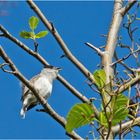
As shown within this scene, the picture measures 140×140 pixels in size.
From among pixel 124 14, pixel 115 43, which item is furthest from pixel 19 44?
pixel 124 14

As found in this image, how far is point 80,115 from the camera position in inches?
60.8

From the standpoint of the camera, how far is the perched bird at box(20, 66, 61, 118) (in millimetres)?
5559

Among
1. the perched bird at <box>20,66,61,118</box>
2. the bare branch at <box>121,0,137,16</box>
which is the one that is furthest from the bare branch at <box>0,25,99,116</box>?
the perched bird at <box>20,66,61,118</box>

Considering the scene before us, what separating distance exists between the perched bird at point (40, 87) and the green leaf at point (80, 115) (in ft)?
12.2

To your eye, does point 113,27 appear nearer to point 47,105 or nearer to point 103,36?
point 103,36

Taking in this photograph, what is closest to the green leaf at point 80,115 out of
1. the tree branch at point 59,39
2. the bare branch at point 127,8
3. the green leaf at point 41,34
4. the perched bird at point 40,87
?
the green leaf at point 41,34

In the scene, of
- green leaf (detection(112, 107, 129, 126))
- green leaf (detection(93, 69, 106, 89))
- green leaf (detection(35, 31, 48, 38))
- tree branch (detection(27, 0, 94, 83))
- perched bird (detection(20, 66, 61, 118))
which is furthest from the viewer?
perched bird (detection(20, 66, 61, 118))

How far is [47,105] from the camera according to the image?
242cm

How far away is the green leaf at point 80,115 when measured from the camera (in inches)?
60.5

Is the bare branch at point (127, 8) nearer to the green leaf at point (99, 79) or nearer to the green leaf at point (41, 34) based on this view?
the green leaf at point (41, 34)

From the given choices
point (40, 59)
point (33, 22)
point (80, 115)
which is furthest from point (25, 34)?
point (80, 115)

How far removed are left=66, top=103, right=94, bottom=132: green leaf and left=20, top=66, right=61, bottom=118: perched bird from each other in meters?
3.71

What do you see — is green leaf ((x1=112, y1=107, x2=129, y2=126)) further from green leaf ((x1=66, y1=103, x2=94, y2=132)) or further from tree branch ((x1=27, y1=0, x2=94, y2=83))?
tree branch ((x1=27, y1=0, x2=94, y2=83))

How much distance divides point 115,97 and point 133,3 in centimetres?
191
